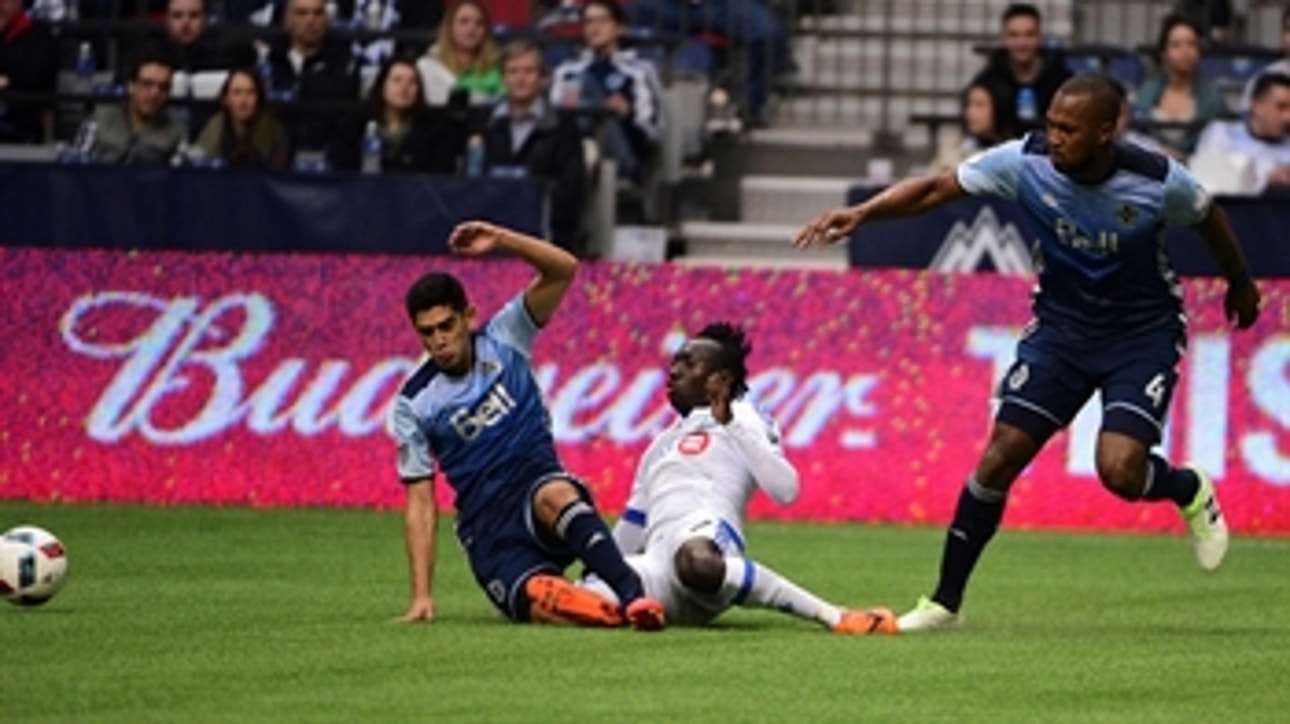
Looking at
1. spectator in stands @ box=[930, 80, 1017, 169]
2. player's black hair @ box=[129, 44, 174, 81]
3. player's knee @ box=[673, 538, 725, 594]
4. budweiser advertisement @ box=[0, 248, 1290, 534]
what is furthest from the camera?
player's black hair @ box=[129, 44, 174, 81]

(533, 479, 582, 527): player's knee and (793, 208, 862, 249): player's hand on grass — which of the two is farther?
(533, 479, 582, 527): player's knee

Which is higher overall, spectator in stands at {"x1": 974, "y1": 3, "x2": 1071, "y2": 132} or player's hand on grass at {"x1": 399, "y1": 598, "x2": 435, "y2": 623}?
spectator in stands at {"x1": 974, "y1": 3, "x2": 1071, "y2": 132}

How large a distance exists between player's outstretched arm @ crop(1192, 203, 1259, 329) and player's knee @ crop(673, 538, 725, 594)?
6.81 feet

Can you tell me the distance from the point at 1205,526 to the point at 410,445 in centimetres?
298

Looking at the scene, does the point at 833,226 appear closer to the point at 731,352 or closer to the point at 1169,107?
the point at 731,352

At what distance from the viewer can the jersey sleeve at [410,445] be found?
419 inches

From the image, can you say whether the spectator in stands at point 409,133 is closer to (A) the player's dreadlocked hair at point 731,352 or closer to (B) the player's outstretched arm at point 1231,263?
(A) the player's dreadlocked hair at point 731,352

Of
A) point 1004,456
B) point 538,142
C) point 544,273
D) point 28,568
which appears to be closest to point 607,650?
point 544,273

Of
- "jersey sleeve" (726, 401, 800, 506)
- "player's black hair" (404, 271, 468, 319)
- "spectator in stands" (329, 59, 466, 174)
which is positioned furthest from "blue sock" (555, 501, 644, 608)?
"spectator in stands" (329, 59, 466, 174)

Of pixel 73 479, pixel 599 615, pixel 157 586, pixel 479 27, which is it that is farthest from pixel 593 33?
pixel 599 615

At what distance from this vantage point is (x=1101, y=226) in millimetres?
10492

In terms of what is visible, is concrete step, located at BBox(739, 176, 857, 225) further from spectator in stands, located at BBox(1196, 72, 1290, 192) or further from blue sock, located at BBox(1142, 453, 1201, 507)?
blue sock, located at BBox(1142, 453, 1201, 507)

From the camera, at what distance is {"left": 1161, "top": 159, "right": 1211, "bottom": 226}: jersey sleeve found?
1043 centimetres

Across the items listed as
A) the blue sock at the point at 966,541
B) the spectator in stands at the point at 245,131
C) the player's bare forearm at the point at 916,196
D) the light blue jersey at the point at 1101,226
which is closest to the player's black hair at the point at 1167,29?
the spectator in stands at the point at 245,131
